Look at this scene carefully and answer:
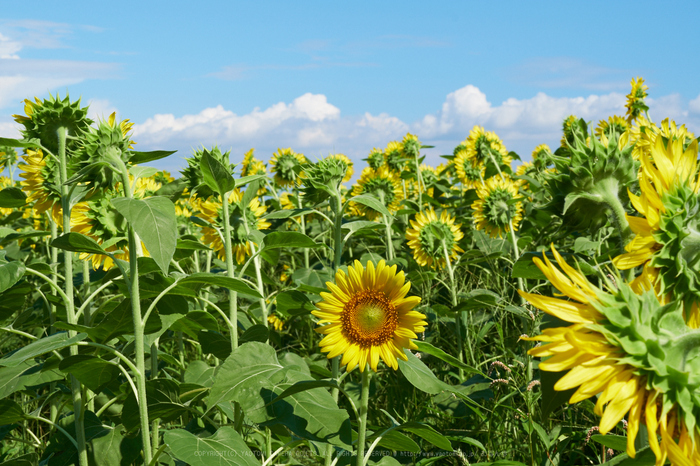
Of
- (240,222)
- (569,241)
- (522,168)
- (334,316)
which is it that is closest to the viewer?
(334,316)

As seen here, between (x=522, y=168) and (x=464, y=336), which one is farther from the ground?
(x=522, y=168)

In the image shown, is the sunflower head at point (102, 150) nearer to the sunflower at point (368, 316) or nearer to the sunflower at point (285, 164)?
the sunflower at point (368, 316)

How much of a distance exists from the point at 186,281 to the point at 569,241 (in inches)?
130

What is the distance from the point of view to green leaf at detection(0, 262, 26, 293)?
1.66m

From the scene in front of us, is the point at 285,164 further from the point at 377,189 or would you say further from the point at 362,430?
the point at 362,430

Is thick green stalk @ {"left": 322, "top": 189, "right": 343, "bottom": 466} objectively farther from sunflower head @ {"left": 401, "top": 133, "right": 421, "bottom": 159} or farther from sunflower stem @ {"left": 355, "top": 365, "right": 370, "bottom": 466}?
sunflower head @ {"left": 401, "top": 133, "right": 421, "bottom": 159}

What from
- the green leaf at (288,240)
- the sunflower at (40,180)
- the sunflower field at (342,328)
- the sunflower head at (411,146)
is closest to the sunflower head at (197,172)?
the sunflower field at (342,328)

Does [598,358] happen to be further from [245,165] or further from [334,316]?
[245,165]

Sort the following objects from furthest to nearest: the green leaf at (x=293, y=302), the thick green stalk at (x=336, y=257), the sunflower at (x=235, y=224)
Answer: the sunflower at (x=235, y=224) → the green leaf at (x=293, y=302) → the thick green stalk at (x=336, y=257)

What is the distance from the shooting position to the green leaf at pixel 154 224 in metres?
1.34

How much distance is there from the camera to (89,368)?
1655 millimetres

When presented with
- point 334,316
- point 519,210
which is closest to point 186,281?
point 334,316

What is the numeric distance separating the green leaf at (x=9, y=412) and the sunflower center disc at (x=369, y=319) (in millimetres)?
1182

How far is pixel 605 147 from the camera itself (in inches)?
51.1
